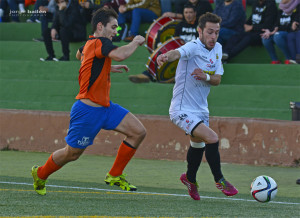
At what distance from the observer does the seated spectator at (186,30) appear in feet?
46.1

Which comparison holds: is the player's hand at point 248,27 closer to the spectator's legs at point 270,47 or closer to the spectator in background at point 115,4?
the spectator's legs at point 270,47

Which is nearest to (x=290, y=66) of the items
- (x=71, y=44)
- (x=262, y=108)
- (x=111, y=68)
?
(x=262, y=108)

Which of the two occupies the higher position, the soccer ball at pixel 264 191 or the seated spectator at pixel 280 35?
the seated spectator at pixel 280 35

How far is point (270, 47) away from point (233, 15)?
954 millimetres

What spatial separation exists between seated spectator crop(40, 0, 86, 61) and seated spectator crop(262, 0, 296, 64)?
4183mm

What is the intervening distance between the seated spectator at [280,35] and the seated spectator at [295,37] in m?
0.07

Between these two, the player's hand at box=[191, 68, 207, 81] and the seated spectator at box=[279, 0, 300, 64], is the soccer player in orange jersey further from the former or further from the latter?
the seated spectator at box=[279, 0, 300, 64]

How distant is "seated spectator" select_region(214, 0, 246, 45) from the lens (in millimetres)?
14312

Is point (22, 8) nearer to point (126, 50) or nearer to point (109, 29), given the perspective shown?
point (109, 29)

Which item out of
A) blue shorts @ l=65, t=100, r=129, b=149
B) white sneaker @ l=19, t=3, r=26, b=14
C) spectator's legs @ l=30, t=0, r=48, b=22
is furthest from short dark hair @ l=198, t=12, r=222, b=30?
white sneaker @ l=19, t=3, r=26, b=14

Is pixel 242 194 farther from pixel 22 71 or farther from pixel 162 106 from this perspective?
pixel 22 71

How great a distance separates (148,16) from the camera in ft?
51.7

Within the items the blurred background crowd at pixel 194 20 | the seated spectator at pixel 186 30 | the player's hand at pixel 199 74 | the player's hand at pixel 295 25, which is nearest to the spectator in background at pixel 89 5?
the blurred background crowd at pixel 194 20

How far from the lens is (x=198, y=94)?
315 inches
